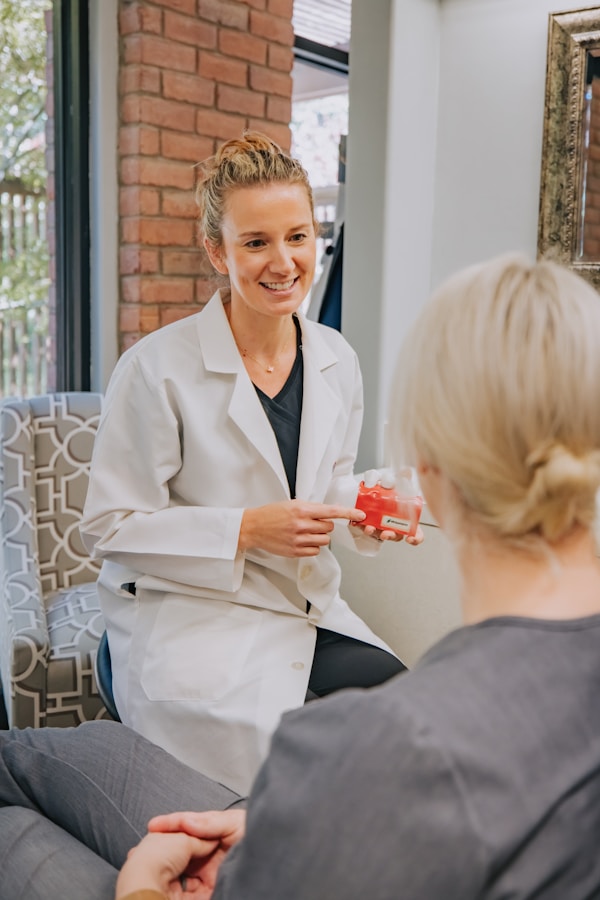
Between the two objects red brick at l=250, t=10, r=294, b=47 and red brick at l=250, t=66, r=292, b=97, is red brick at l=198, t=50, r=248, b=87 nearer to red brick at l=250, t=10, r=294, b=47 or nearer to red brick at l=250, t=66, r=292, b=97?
red brick at l=250, t=66, r=292, b=97

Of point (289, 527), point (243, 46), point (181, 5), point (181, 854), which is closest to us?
point (181, 854)

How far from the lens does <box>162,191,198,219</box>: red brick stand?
312cm

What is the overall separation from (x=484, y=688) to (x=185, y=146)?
9.16 feet

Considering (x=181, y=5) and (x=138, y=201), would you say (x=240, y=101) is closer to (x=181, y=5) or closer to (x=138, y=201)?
(x=181, y=5)

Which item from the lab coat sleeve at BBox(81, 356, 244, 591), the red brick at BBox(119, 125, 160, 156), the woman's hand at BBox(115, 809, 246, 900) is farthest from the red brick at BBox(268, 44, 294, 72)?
the woman's hand at BBox(115, 809, 246, 900)

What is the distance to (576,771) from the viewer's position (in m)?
0.69

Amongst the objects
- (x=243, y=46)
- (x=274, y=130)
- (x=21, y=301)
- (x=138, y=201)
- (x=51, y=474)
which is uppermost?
(x=243, y=46)

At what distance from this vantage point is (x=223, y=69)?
325cm

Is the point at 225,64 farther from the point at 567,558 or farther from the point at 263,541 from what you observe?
the point at 567,558

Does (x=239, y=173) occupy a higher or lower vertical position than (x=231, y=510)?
higher

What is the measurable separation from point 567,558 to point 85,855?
628 mm

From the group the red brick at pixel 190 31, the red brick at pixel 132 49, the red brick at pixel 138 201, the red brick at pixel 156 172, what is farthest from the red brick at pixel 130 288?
the red brick at pixel 190 31

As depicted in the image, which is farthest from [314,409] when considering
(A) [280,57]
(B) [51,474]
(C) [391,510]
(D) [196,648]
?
(A) [280,57]

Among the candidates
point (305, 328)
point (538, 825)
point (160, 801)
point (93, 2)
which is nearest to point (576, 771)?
point (538, 825)
